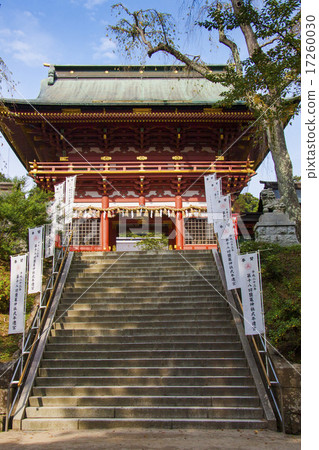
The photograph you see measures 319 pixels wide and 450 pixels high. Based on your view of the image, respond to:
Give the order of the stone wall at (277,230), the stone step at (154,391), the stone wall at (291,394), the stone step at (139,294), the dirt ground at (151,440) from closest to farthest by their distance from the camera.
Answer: the dirt ground at (151,440) < the stone wall at (291,394) < the stone step at (154,391) < the stone step at (139,294) < the stone wall at (277,230)

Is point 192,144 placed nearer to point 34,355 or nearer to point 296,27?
point 296,27

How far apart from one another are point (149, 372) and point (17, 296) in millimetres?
2845

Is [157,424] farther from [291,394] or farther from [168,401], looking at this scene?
[291,394]

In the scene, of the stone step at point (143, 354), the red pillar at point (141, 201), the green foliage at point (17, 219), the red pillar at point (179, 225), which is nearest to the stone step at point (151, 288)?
the green foliage at point (17, 219)

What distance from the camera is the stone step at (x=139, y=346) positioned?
7609 mm

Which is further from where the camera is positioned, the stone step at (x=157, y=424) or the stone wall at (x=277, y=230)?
the stone wall at (x=277, y=230)

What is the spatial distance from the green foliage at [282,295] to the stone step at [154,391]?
0.99 metres

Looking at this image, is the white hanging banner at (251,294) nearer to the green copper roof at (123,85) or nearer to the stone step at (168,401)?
the stone step at (168,401)

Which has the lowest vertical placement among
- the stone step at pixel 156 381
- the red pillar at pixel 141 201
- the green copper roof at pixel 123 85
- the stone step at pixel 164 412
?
the stone step at pixel 164 412

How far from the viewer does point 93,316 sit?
8703 mm

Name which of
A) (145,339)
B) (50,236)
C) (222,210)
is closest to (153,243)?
(222,210)

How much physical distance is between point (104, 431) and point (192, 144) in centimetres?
1448

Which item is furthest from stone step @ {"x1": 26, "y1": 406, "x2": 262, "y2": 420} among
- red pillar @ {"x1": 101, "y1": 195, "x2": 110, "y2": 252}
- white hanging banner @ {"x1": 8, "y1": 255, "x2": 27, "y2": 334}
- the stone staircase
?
red pillar @ {"x1": 101, "y1": 195, "x2": 110, "y2": 252}

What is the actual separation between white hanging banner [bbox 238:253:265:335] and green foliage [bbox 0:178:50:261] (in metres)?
6.11
